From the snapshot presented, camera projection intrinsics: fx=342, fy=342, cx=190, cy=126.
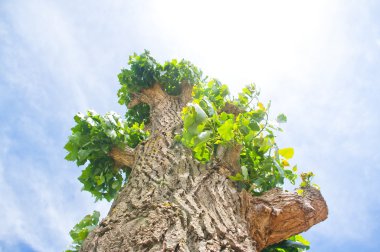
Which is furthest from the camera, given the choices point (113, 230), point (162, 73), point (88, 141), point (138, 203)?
point (162, 73)

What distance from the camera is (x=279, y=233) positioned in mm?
2645

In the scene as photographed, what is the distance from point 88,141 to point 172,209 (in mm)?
1946

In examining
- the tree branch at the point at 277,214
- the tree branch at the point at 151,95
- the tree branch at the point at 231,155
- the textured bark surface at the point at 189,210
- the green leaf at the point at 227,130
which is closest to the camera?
the textured bark surface at the point at 189,210

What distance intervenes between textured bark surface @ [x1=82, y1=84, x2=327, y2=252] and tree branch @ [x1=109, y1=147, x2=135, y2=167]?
0.28 meters

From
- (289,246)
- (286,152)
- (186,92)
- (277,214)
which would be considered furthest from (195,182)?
(186,92)

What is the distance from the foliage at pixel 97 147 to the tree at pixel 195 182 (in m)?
0.01

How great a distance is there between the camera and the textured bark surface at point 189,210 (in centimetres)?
183

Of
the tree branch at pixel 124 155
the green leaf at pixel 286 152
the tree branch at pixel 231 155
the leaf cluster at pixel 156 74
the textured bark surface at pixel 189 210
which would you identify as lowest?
the textured bark surface at pixel 189 210

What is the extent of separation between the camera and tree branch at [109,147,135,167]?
3.63 m

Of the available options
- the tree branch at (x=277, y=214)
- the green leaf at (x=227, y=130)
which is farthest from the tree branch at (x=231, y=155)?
the tree branch at (x=277, y=214)

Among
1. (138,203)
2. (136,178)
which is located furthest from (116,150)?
(138,203)

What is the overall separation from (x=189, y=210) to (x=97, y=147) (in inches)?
75.5

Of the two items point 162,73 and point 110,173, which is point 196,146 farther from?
point 162,73

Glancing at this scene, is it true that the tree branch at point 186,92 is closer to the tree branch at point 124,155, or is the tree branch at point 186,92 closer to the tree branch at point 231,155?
the tree branch at point 124,155
